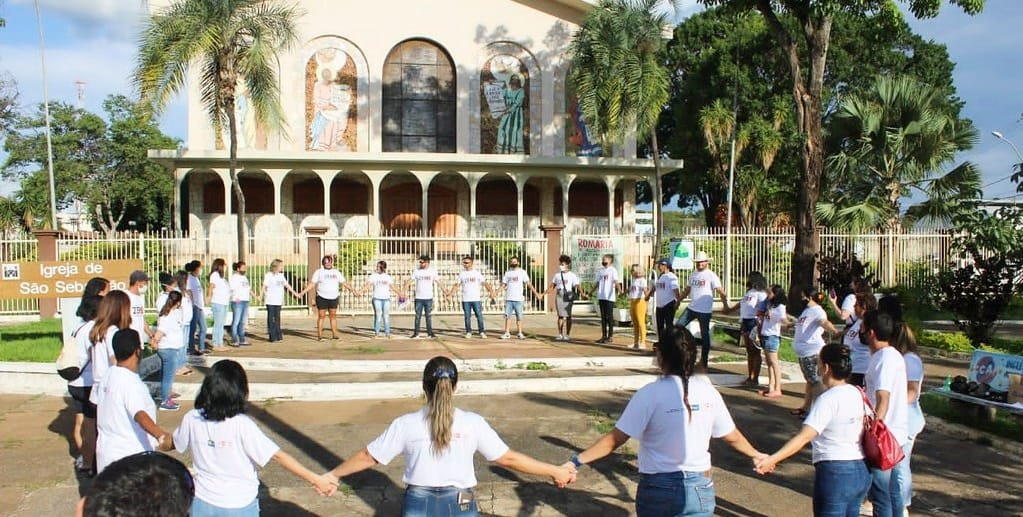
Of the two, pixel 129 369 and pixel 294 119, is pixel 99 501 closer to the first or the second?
pixel 129 369

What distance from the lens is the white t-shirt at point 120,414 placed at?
174 inches

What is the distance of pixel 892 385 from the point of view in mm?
4688

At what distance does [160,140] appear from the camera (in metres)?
41.9

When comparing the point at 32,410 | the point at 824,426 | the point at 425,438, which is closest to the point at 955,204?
the point at 824,426

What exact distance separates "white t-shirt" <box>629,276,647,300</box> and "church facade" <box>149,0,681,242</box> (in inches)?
612

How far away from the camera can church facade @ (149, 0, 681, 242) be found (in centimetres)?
2827

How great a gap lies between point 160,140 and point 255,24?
91.2ft

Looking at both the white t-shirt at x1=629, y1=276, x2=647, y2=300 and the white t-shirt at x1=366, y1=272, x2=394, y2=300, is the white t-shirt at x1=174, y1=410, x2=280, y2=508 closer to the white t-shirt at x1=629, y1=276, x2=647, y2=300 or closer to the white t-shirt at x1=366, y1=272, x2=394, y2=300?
the white t-shirt at x1=629, y1=276, x2=647, y2=300

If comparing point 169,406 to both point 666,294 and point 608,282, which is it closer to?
point 666,294

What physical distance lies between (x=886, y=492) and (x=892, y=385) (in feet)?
2.10

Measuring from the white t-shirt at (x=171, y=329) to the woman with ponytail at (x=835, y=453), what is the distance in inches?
252

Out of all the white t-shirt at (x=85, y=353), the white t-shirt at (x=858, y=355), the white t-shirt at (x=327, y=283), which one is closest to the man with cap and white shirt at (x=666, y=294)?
the white t-shirt at (x=858, y=355)

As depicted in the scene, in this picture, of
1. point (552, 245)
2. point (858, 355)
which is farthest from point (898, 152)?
point (858, 355)

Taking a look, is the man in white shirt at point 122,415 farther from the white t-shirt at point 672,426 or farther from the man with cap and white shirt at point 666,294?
the man with cap and white shirt at point 666,294
